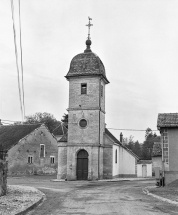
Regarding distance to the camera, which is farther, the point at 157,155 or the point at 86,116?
the point at 157,155

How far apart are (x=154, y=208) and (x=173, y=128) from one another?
1339 centimetres

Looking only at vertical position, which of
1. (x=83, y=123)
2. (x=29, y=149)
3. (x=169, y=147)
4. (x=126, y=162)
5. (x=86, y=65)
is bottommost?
(x=126, y=162)

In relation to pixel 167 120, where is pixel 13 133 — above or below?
below

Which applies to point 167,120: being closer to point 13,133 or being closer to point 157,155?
point 157,155

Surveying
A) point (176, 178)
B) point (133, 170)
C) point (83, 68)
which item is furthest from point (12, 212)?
point (133, 170)

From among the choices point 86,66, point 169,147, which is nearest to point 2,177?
point 169,147

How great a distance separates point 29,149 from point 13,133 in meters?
4.28

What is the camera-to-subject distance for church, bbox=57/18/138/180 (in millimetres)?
36625

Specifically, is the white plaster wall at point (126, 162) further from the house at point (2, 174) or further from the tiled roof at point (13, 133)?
the house at point (2, 174)

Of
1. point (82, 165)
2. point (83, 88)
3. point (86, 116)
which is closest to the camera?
point (82, 165)

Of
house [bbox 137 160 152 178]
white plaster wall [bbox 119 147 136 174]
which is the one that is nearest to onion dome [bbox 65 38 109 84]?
white plaster wall [bbox 119 147 136 174]

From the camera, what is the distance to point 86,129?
37156mm

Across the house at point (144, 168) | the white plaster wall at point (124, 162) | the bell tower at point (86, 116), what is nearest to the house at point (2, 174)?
the bell tower at point (86, 116)

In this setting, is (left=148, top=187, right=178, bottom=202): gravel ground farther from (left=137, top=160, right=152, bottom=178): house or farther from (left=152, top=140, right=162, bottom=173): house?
(left=152, top=140, right=162, bottom=173): house
